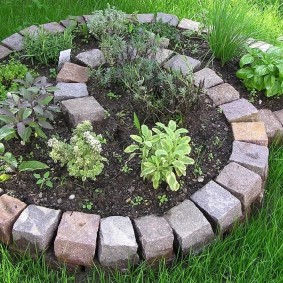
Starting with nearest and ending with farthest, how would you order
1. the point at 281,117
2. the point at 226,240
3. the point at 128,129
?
the point at 226,240 → the point at 128,129 → the point at 281,117

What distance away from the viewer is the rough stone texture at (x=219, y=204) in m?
2.25

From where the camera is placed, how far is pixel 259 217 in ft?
7.85

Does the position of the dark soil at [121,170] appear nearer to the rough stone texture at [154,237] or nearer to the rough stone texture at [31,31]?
the rough stone texture at [154,237]

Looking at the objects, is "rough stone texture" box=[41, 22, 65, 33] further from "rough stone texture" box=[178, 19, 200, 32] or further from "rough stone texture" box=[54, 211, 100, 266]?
"rough stone texture" box=[54, 211, 100, 266]

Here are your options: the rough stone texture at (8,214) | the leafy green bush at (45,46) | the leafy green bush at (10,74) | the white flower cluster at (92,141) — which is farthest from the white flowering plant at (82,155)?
the leafy green bush at (45,46)

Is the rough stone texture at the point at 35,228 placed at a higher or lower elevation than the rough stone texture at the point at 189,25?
lower

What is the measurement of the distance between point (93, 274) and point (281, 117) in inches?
56.6

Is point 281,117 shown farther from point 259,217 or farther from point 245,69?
point 259,217

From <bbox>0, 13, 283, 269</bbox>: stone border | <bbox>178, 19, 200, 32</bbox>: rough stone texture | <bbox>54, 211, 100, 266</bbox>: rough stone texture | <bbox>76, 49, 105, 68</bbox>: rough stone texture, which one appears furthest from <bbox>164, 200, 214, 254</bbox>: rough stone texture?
<bbox>178, 19, 200, 32</bbox>: rough stone texture

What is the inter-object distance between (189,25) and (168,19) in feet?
0.51

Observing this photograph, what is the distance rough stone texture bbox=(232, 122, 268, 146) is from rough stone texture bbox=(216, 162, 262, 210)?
21 centimetres

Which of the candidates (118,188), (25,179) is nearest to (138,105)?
(118,188)

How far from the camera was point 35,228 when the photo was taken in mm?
2127

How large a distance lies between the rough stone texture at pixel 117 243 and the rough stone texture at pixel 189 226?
0.19 meters
